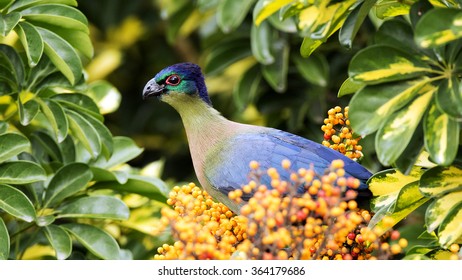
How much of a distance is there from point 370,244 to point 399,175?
212 mm

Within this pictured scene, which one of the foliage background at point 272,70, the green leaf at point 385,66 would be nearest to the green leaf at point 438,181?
the foliage background at point 272,70

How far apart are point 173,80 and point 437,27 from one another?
1.16m

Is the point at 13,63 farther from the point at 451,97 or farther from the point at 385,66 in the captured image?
the point at 451,97

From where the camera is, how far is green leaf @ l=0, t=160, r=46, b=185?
2.62 metres

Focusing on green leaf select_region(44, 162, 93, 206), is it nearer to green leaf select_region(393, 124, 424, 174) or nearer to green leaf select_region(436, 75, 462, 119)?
green leaf select_region(393, 124, 424, 174)

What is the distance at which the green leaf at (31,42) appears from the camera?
259 cm

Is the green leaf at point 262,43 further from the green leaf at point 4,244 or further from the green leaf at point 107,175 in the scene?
the green leaf at point 4,244

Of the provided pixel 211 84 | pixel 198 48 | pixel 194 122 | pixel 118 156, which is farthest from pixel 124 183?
pixel 198 48

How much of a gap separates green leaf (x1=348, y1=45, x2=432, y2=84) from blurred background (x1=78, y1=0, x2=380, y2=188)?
55.8 inches

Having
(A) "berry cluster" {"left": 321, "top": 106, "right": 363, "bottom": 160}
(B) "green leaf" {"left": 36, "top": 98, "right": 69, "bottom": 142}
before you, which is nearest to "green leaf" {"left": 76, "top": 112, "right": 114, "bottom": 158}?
(B) "green leaf" {"left": 36, "top": 98, "right": 69, "bottom": 142}

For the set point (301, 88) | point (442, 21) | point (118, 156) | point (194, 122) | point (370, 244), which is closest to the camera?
point (442, 21)

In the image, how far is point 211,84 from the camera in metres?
5.22
